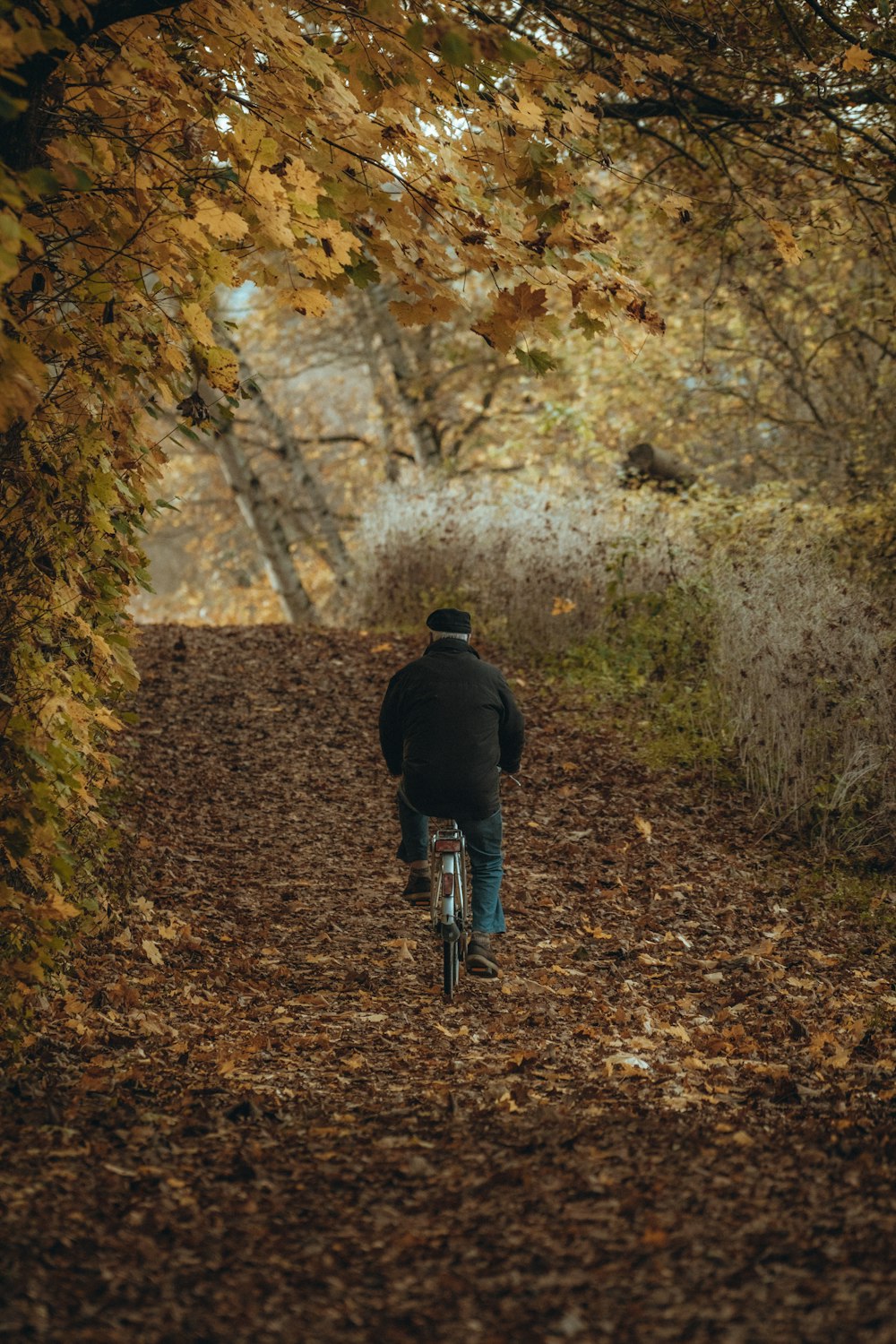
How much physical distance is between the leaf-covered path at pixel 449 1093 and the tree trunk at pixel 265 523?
597cm

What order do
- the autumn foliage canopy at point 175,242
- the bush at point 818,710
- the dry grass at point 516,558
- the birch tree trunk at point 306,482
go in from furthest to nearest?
1. the birch tree trunk at point 306,482
2. the dry grass at point 516,558
3. the bush at point 818,710
4. the autumn foliage canopy at point 175,242

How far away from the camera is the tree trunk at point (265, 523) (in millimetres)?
13922

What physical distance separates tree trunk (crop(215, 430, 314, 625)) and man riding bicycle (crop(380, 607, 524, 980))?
28.5 feet

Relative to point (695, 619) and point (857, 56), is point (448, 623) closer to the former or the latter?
point (857, 56)

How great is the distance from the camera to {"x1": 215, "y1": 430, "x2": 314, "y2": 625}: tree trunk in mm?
13922

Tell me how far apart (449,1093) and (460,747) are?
167 centimetres

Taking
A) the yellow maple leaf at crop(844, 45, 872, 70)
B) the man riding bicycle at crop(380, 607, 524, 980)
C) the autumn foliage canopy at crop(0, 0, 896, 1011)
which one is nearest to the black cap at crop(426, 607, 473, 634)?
the man riding bicycle at crop(380, 607, 524, 980)

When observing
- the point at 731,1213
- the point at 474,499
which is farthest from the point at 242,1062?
the point at 474,499

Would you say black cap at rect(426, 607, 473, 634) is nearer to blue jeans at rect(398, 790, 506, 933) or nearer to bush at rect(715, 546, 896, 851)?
blue jeans at rect(398, 790, 506, 933)

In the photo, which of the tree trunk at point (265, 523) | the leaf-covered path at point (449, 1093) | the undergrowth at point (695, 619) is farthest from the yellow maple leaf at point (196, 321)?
the tree trunk at point (265, 523)

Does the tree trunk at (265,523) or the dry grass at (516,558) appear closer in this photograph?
the dry grass at (516,558)

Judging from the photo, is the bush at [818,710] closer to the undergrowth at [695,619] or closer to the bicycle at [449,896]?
the undergrowth at [695,619]

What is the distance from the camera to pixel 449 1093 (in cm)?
414

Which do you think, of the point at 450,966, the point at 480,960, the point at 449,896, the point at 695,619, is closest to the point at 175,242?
the point at 449,896
